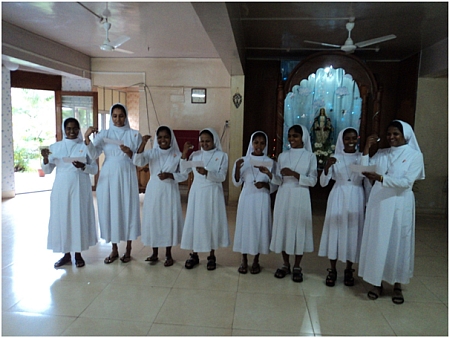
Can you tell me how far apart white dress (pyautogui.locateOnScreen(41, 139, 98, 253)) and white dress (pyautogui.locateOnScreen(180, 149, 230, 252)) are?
1.15 metres

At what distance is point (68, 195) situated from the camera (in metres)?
3.46

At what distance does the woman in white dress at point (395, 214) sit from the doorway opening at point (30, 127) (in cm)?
1079

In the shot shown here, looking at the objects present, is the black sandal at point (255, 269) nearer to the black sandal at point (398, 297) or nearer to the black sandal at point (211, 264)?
the black sandal at point (211, 264)

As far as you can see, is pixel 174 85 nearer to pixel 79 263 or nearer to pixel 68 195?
pixel 68 195

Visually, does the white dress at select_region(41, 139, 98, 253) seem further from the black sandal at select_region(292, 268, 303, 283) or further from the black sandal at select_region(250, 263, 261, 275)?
the black sandal at select_region(292, 268, 303, 283)

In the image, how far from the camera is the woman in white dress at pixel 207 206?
3.42 m

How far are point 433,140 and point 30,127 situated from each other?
1236 centimetres

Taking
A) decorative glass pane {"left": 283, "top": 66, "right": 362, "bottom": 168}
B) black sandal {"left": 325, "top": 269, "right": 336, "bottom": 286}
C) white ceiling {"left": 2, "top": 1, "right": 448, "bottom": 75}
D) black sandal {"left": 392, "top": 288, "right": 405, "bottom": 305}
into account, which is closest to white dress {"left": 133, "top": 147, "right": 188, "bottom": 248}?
white ceiling {"left": 2, "top": 1, "right": 448, "bottom": 75}

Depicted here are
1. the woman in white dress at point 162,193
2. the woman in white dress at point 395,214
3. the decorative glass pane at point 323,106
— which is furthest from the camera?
the decorative glass pane at point 323,106

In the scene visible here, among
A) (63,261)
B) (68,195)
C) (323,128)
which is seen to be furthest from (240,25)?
(63,261)

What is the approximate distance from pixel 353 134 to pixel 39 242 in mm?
4211

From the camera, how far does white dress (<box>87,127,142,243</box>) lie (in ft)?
11.8

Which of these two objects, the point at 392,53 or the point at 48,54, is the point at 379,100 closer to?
the point at 392,53

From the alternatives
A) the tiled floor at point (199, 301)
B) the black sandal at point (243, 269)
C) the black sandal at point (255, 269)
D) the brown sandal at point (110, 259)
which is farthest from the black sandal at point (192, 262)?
the brown sandal at point (110, 259)
